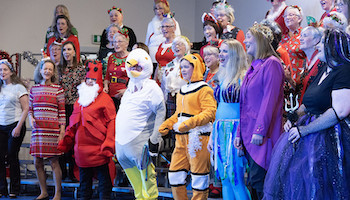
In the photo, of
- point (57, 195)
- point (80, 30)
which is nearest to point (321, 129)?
point (57, 195)

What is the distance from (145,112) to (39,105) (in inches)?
65.0

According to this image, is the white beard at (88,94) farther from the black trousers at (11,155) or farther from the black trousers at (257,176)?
the black trousers at (257,176)

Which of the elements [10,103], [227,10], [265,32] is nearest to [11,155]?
[10,103]

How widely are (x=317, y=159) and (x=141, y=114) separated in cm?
216

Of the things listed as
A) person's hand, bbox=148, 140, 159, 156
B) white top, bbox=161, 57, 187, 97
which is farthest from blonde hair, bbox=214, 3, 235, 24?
person's hand, bbox=148, 140, 159, 156

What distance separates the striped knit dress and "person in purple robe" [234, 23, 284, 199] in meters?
2.74

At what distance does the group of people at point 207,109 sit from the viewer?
2.82 meters

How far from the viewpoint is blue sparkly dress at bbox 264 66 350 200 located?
267cm

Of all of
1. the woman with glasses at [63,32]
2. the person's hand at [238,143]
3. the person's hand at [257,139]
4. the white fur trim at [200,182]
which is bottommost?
the white fur trim at [200,182]

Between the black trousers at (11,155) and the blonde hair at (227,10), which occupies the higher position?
the blonde hair at (227,10)

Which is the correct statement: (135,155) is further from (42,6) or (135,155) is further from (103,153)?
(42,6)

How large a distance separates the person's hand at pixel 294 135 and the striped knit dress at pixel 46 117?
3.29 metres

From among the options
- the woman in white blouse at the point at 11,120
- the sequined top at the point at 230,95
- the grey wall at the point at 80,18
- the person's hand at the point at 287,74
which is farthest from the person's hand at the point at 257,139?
the grey wall at the point at 80,18

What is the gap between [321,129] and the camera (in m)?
2.79
